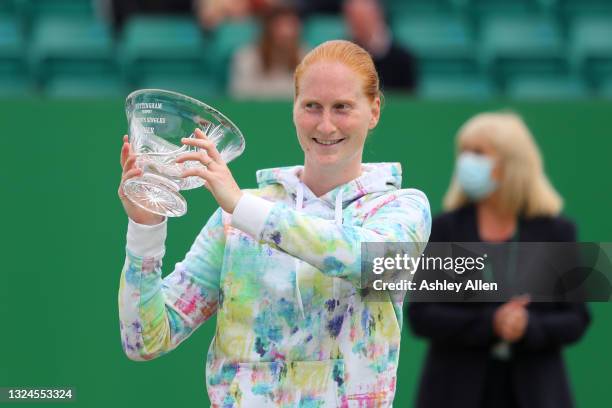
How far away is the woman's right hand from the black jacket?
1.59 meters

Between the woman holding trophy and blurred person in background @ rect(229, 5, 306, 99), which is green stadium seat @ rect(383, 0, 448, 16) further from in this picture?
the woman holding trophy

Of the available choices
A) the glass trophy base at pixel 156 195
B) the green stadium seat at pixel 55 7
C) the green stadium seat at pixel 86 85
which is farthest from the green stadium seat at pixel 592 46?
the glass trophy base at pixel 156 195

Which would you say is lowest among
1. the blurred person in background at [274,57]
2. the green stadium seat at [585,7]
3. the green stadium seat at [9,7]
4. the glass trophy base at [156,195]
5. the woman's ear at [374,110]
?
the glass trophy base at [156,195]

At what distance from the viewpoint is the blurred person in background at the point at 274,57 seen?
532 centimetres

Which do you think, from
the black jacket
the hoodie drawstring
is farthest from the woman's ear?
the black jacket

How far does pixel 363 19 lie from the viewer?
5.76 meters

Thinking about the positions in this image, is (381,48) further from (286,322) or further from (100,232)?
(286,322)

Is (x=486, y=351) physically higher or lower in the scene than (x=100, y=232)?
lower

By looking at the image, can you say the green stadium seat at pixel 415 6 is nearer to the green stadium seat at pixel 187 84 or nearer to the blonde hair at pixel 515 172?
the green stadium seat at pixel 187 84

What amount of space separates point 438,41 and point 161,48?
5.09 feet

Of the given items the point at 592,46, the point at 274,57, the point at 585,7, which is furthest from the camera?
the point at 585,7

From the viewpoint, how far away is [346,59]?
7.13 feet

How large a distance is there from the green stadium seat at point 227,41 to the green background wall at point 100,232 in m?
1.93

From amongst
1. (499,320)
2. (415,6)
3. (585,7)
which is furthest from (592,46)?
(499,320)
